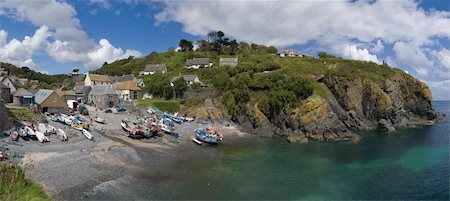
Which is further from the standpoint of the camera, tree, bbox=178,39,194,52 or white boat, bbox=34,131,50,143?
tree, bbox=178,39,194,52

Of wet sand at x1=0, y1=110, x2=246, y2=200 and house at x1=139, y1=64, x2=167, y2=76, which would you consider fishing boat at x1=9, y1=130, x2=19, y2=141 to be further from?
house at x1=139, y1=64, x2=167, y2=76

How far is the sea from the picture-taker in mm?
28688

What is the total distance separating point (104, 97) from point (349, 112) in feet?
182

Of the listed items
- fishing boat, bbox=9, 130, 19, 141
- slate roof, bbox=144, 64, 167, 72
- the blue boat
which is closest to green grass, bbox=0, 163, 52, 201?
fishing boat, bbox=9, 130, 19, 141

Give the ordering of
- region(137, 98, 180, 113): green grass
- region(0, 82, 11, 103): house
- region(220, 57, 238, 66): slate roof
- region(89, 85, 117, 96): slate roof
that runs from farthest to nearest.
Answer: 1. region(220, 57, 238, 66): slate roof
2. region(137, 98, 180, 113): green grass
3. region(89, 85, 117, 96): slate roof
4. region(0, 82, 11, 103): house

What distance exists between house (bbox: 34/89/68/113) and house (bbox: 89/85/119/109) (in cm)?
1485

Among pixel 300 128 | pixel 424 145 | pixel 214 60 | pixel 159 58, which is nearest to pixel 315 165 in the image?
pixel 300 128

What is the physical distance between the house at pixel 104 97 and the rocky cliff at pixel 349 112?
29648 mm

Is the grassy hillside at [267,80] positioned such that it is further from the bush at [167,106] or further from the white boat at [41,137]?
the white boat at [41,137]

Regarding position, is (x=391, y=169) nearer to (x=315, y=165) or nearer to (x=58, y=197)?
(x=315, y=165)

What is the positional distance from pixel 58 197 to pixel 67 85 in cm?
8652

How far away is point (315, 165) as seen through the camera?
39.3 m

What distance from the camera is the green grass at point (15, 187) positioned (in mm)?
9203

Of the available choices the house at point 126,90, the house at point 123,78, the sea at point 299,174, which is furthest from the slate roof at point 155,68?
the sea at point 299,174
